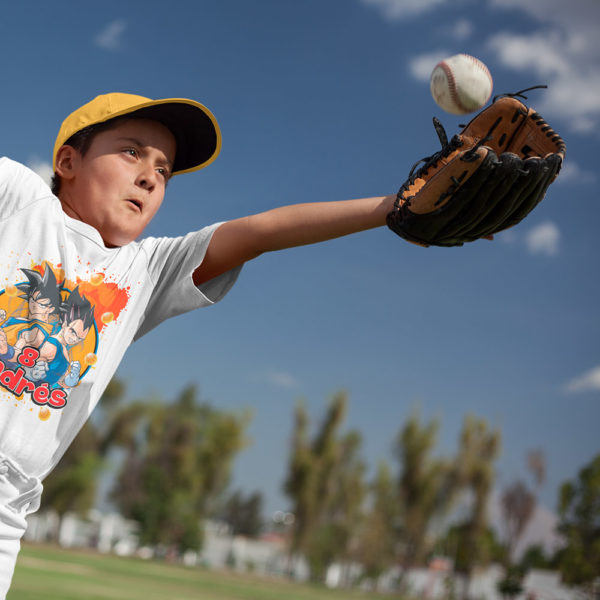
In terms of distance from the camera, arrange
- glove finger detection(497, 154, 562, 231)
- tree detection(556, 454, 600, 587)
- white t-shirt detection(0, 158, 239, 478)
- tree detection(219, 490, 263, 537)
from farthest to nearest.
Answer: tree detection(219, 490, 263, 537)
tree detection(556, 454, 600, 587)
glove finger detection(497, 154, 562, 231)
white t-shirt detection(0, 158, 239, 478)

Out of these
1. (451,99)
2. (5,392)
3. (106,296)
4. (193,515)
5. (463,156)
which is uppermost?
(451,99)

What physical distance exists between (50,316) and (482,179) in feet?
4.94

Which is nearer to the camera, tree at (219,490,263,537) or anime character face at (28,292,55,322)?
anime character face at (28,292,55,322)

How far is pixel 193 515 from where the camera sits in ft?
141

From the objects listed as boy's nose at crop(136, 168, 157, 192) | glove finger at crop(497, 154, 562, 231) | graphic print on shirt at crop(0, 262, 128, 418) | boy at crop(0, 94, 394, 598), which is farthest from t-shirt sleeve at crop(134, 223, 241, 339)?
glove finger at crop(497, 154, 562, 231)

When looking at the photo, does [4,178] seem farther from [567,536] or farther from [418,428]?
[418,428]

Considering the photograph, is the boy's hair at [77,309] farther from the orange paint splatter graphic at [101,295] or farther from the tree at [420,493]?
the tree at [420,493]

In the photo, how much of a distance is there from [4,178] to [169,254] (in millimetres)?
641

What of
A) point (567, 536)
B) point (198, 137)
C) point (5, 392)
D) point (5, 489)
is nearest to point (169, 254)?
point (198, 137)

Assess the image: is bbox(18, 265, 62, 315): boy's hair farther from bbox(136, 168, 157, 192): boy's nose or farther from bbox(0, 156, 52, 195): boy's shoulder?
bbox(136, 168, 157, 192): boy's nose

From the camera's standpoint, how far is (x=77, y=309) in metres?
2.43

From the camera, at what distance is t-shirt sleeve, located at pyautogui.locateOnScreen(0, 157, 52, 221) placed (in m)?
2.41

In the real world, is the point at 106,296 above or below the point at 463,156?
below

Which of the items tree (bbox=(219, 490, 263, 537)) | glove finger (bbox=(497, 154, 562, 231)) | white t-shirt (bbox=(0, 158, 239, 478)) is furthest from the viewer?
tree (bbox=(219, 490, 263, 537))
